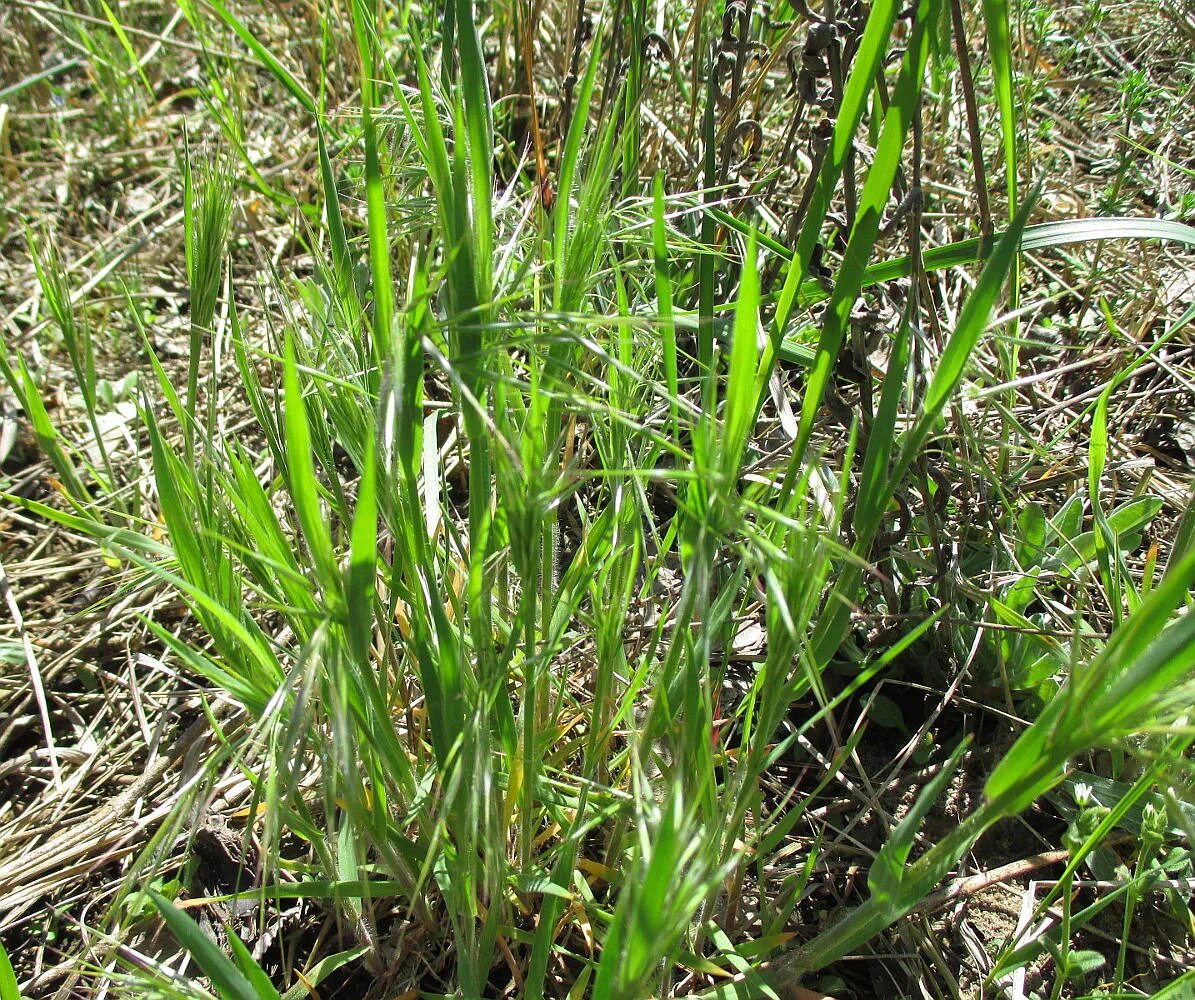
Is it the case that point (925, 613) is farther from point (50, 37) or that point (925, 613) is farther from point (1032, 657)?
point (50, 37)

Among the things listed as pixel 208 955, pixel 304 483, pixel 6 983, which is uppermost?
pixel 304 483

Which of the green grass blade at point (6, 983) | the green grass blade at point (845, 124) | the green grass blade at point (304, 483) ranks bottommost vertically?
the green grass blade at point (6, 983)

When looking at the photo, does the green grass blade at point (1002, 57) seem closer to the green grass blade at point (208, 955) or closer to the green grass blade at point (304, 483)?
the green grass blade at point (304, 483)

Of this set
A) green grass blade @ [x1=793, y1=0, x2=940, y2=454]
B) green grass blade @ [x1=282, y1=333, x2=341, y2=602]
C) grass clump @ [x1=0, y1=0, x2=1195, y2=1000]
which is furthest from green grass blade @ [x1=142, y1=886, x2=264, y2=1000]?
green grass blade @ [x1=793, y1=0, x2=940, y2=454]

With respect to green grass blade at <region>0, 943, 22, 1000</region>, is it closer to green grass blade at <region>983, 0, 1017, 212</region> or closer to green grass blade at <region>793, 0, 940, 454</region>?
green grass blade at <region>793, 0, 940, 454</region>

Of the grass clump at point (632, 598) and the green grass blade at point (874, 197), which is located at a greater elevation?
the green grass blade at point (874, 197)

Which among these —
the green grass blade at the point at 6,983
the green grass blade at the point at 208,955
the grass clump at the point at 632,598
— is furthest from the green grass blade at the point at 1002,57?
the green grass blade at the point at 6,983

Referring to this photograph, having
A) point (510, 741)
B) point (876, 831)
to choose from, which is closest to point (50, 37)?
point (510, 741)

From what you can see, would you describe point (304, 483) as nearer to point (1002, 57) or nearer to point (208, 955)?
point (208, 955)

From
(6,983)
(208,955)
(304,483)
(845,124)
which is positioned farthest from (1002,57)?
(6,983)

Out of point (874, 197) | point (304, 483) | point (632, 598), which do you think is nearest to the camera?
point (304, 483)

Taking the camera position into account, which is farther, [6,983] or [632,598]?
[632,598]

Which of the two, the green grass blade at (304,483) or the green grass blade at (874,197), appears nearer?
the green grass blade at (304,483)

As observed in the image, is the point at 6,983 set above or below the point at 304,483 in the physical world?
below
